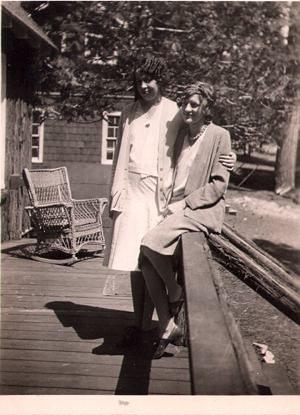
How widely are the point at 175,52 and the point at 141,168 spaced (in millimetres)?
4662

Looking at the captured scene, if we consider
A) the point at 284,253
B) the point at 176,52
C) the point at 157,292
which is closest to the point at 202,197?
the point at 157,292

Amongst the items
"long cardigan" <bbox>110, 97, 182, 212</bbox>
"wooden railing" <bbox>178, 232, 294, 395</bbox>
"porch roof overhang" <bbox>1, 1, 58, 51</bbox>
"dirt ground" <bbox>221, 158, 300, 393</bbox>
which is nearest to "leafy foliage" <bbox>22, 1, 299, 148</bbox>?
"porch roof overhang" <bbox>1, 1, 58, 51</bbox>

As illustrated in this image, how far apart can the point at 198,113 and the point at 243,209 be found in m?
11.5

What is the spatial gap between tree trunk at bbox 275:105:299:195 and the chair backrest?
373 inches

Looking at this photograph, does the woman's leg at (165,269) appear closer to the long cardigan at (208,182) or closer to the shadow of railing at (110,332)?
the long cardigan at (208,182)

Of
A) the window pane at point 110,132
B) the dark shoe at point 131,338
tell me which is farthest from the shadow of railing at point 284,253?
the window pane at point 110,132

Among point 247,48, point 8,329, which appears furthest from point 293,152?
point 8,329

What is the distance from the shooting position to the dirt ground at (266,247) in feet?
16.5

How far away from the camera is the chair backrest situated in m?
6.67

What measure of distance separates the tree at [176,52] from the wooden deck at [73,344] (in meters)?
3.16

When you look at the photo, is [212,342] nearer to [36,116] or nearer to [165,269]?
[165,269]

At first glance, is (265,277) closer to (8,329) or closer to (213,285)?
(213,285)

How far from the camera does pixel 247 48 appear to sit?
25.3 ft

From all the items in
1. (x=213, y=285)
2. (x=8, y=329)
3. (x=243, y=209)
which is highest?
(x=213, y=285)
